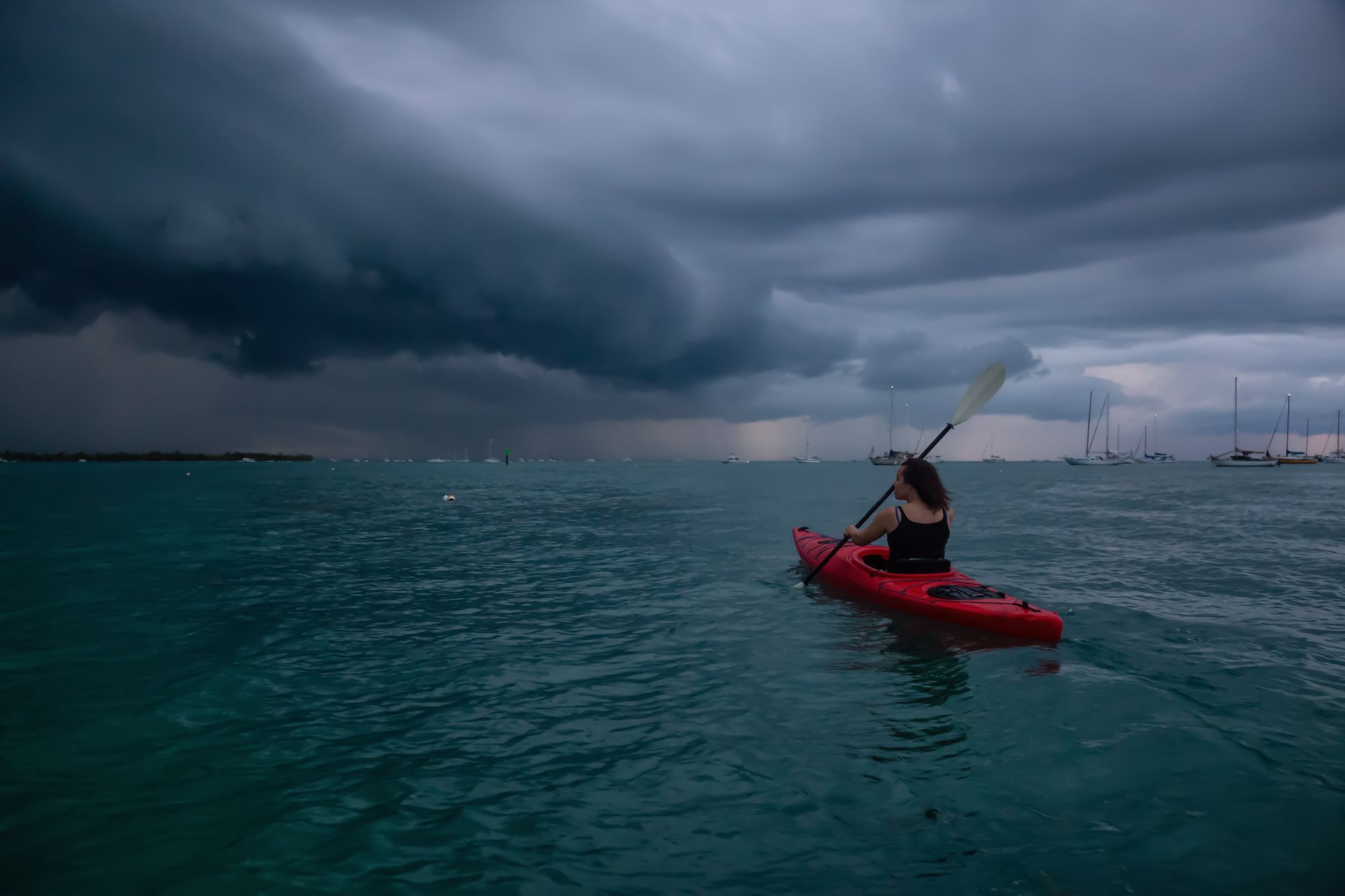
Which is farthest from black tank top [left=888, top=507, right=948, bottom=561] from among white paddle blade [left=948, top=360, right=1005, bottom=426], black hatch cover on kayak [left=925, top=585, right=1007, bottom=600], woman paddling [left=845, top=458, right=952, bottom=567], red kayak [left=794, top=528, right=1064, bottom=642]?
white paddle blade [left=948, top=360, right=1005, bottom=426]

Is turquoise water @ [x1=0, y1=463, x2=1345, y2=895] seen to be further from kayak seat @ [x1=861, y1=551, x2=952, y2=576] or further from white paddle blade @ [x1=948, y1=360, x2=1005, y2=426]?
white paddle blade @ [x1=948, y1=360, x2=1005, y2=426]

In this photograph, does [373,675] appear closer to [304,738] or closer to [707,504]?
[304,738]

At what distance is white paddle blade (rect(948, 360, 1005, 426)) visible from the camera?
1523 cm

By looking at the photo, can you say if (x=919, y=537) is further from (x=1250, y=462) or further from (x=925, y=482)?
(x=1250, y=462)

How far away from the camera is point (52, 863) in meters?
4.72

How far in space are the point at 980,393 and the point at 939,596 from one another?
6.32 metres

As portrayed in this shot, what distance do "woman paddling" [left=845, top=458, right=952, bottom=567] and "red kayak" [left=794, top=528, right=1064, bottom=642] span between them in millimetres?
287

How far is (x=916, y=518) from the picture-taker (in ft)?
38.1

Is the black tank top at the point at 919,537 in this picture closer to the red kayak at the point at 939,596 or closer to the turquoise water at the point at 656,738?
the red kayak at the point at 939,596

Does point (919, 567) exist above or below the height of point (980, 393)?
below

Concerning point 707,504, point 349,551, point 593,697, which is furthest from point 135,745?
point 707,504

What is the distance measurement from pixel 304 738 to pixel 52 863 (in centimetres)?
224

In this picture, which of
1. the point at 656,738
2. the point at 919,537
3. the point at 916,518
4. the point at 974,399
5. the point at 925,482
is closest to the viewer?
the point at 656,738

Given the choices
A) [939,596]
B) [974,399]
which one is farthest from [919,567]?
[974,399]
